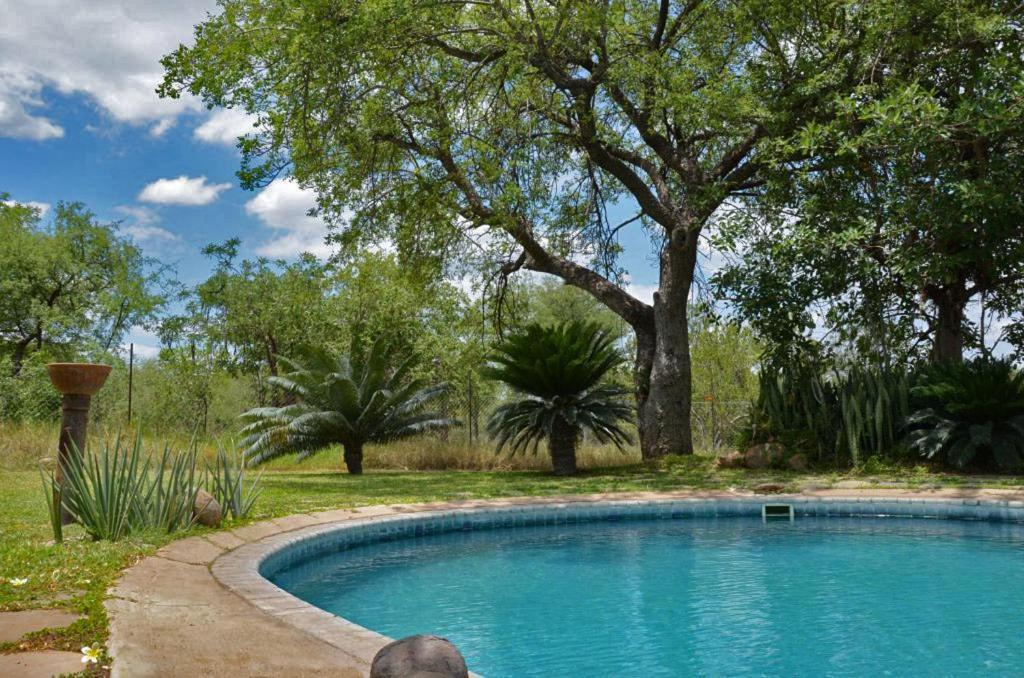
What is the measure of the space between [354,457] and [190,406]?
13433 mm

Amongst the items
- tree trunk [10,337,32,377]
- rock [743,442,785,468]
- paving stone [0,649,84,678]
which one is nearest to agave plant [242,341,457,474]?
rock [743,442,785,468]

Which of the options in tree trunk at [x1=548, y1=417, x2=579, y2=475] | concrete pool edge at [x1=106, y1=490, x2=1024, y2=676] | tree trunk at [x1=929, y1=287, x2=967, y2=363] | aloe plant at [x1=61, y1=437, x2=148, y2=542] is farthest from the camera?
tree trunk at [x1=548, y1=417, x2=579, y2=475]

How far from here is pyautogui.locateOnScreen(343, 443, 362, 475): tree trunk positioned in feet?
44.6

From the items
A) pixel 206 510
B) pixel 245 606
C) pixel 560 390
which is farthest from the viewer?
pixel 560 390

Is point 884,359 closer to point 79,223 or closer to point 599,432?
point 599,432

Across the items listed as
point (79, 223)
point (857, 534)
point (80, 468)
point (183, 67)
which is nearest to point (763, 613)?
point (857, 534)

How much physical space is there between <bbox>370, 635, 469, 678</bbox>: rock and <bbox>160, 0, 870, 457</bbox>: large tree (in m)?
8.50

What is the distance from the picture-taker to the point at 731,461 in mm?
12031

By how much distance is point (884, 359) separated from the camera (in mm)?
12125

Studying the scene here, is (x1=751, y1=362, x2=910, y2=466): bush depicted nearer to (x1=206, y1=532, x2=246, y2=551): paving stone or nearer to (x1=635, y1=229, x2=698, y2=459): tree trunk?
(x1=635, y1=229, x2=698, y2=459): tree trunk

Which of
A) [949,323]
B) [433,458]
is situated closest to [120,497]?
[433,458]

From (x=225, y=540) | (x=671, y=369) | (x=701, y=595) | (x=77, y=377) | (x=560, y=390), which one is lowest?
(x=701, y=595)

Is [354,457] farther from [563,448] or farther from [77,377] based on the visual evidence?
[77,377]

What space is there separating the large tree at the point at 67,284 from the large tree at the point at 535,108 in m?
16.0
